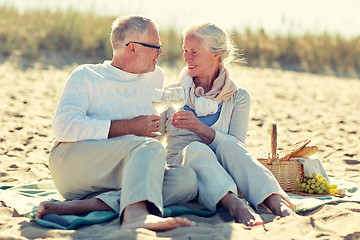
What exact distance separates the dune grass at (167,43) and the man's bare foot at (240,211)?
785cm

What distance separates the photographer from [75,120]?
374 cm

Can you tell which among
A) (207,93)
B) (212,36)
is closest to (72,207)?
(207,93)

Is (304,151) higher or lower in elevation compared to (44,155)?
higher

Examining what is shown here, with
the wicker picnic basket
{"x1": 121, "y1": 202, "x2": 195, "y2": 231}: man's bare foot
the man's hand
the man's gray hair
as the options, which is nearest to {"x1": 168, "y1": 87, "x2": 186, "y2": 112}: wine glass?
the man's hand

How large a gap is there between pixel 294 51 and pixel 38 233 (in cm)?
1131

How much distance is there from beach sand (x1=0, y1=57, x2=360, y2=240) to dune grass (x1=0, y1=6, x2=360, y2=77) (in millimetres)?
838

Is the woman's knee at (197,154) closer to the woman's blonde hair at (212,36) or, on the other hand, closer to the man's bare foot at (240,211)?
the man's bare foot at (240,211)

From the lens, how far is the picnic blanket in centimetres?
348

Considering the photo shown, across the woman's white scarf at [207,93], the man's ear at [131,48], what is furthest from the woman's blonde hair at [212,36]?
the man's ear at [131,48]

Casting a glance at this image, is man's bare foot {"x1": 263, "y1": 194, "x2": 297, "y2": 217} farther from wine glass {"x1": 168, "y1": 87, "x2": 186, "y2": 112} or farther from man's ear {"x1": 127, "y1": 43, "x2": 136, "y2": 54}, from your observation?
man's ear {"x1": 127, "y1": 43, "x2": 136, "y2": 54}

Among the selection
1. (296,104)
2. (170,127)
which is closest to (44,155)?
(170,127)

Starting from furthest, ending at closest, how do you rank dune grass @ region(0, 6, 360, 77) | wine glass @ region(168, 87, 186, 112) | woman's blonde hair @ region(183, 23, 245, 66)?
dune grass @ region(0, 6, 360, 77) → woman's blonde hair @ region(183, 23, 245, 66) → wine glass @ region(168, 87, 186, 112)

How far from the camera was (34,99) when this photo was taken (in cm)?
885

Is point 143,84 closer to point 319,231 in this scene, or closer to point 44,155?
point 319,231
